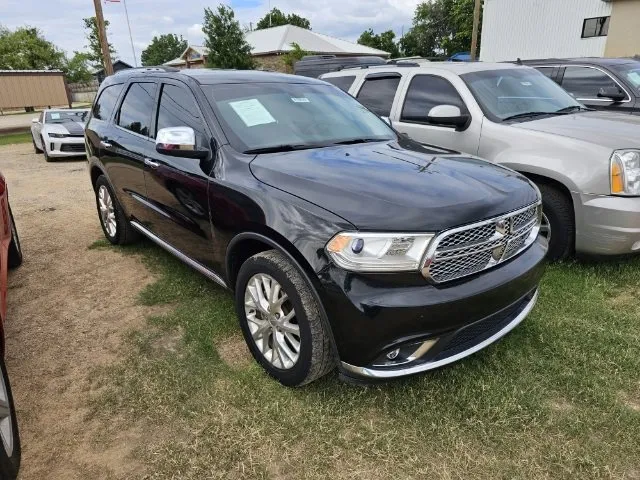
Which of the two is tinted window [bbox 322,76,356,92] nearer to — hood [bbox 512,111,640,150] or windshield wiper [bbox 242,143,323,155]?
hood [bbox 512,111,640,150]

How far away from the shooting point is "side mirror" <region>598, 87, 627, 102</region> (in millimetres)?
6286

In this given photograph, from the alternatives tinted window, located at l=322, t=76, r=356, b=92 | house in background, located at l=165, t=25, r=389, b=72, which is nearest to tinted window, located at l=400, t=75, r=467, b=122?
tinted window, located at l=322, t=76, r=356, b=92

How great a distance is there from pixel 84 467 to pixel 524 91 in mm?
4952

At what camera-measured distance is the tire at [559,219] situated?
3875 mm

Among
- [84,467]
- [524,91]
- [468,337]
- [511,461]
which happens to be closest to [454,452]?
[511,461]

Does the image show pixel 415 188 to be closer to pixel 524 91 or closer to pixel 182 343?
pixel 182 343

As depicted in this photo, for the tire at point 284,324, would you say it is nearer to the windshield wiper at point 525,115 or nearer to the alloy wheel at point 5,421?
the alloy wheel at point 5,421

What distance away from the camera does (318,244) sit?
7.33 ft

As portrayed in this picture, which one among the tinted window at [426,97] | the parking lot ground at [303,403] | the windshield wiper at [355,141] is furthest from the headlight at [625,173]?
the windshield wiper at [355,141]

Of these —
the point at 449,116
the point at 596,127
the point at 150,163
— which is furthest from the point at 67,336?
the point at 596,127

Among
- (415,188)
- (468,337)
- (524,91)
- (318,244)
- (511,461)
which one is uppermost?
(524,91)

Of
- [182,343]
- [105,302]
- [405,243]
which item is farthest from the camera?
[105,302]

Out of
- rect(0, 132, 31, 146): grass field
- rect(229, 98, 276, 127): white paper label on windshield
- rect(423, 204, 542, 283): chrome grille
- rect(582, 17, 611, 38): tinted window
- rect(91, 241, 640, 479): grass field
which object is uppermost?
rect(582, 17, 611, 38): tinted window

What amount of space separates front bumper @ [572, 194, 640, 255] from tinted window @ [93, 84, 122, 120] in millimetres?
4209
